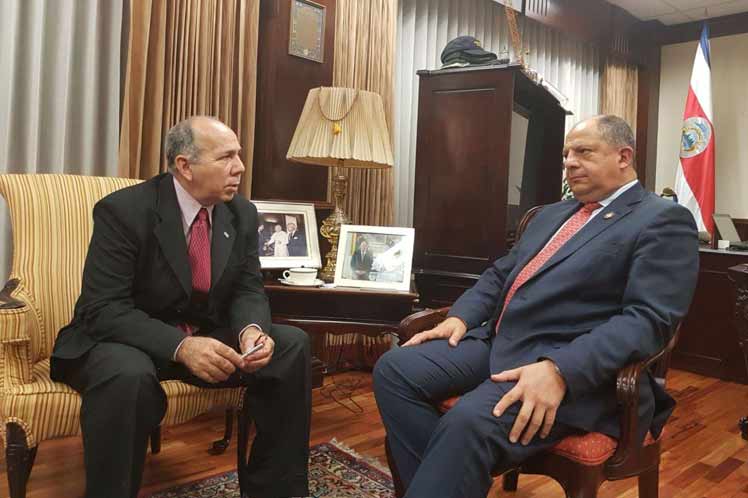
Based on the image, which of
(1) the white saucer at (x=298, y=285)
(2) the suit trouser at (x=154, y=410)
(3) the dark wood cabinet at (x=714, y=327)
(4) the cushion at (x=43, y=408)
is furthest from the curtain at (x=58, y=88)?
Answer: (3) the dark wood cabinet at (x=714, y=327)

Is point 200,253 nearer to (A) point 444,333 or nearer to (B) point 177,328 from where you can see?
(B) point 177,328

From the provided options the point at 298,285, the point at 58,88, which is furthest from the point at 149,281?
the point at 58,88

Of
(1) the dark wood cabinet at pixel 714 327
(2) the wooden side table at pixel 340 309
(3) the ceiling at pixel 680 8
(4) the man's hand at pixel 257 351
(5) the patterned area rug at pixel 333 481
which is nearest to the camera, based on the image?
(4) the man's hand at pixel 257 351

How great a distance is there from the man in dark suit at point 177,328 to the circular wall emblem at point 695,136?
14.3 ft

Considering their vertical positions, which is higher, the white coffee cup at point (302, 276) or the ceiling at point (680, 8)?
A: the ceiling at point (680, 8)

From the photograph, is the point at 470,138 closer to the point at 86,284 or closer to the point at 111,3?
the point at 111,3

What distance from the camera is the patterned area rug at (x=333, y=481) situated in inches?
76.0

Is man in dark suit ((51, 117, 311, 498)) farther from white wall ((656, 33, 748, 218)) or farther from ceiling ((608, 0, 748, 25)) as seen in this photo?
white wall ((656, 33, 748, 218))

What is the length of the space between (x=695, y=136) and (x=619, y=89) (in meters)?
0.74

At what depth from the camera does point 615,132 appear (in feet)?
5.28

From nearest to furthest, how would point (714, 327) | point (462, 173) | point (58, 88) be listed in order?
point (58, 88) → point (462, 173) → point (714, 327)

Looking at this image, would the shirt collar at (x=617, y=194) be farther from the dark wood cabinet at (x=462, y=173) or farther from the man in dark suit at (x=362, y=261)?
the dark wood cabinet at (x=462, y=173)

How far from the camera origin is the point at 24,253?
5.99 feet

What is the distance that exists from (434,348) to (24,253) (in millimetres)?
1231
